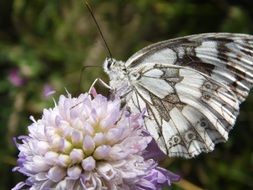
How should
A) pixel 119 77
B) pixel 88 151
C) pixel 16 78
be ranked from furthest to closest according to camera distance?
pixel 16 78 < pixel 119 77 < pixel 88 151

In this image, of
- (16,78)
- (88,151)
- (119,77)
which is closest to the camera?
(88,151)

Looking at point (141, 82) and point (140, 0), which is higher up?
point (140, 0)

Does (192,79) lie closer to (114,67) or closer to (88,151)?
(114,67)

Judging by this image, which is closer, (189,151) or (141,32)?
(189,151)

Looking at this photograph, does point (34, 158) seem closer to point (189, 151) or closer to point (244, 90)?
point (189, 151)

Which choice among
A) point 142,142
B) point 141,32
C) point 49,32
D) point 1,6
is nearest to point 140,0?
point 141,32

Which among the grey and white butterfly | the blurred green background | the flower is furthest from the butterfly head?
the blurred green background

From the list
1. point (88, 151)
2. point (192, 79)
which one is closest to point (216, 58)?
point (192, 79)
